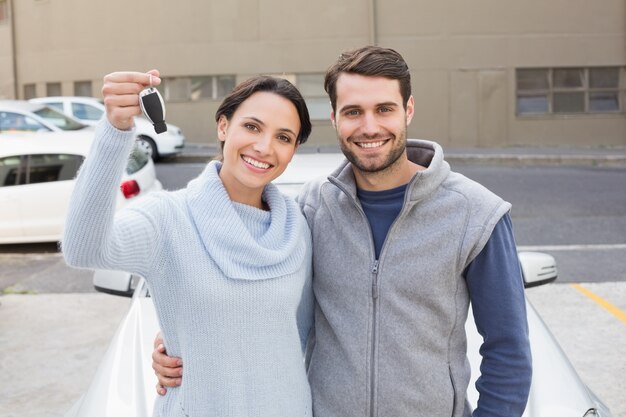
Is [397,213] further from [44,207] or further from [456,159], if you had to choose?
[456,159]

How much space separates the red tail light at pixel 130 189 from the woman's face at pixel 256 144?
21.1 feet

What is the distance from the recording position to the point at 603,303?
19.2 ft

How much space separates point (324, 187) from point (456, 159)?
14.9 meters

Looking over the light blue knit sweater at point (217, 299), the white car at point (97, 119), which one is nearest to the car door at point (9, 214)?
the white car at point (97, 119)

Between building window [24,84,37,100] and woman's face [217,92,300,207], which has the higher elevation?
building window [24,84,37,100]

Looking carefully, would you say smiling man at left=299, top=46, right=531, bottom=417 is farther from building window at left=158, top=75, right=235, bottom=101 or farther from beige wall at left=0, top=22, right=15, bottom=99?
beige wall at left=0, top=22, right=15, bottom=99

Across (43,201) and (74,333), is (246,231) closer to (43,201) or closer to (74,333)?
(74,333)

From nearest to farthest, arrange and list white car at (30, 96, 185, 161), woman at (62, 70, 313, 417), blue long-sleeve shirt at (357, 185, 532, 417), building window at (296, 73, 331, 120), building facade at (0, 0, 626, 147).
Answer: woman at (62, 70, 313, 417) < blue long-sleeve shirt at (357, 185, 532, 417) < white car at (30, 96, 185, 161) < building facade at (0, 0, 626, 147) < building window at (296, 73, 331, 120)

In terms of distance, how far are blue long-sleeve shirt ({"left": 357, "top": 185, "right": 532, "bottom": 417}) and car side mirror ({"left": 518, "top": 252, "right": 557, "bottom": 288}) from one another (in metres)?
1.65

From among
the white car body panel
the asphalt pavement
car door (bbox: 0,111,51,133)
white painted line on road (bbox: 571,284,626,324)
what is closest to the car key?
the white car body panel

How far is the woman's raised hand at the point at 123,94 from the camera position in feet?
5.15

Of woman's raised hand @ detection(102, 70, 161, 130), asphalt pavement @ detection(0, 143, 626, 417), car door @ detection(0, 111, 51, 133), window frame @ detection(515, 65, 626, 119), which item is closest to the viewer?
woman's raised hand @ detection(102, 70, 161, 130)

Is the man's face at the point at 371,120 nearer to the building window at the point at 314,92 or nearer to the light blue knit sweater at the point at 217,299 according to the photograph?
the light blue knit sweater at the point at 217,299

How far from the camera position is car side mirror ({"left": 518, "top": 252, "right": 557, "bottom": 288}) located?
3.47m
